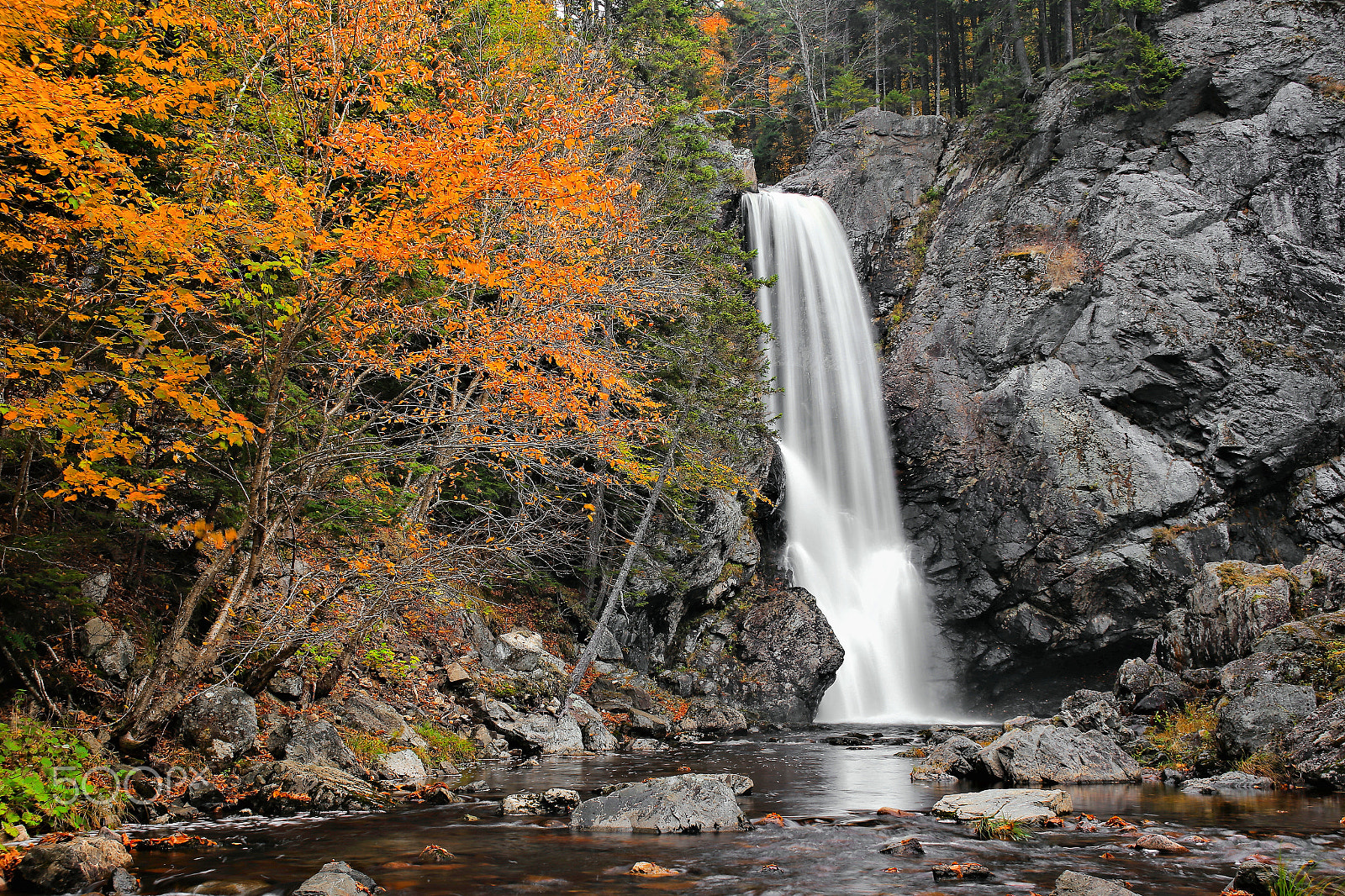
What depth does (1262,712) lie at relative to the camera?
958cm

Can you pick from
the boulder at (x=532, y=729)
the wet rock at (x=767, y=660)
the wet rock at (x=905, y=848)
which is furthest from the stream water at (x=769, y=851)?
the wet rock at (x=767, y=660)

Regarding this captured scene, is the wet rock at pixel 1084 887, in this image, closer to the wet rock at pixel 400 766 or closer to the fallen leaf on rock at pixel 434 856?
the fallen leaf on rock at pixel 434 856

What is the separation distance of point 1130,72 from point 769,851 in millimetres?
29060

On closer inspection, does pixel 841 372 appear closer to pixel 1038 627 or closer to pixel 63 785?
pixel 1038 627

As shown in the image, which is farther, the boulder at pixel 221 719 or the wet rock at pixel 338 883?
the boulder at pixel 221 719

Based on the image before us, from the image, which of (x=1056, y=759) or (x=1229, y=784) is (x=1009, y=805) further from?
(x=1229, y=784)

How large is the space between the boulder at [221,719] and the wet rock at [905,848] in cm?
654

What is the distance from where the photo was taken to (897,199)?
3133 cm

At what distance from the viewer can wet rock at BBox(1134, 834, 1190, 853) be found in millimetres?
5984

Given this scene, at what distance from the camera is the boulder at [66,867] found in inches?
180

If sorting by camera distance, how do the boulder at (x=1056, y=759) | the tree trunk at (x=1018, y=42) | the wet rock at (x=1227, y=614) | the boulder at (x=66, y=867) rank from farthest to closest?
the tree trunk at (x=1018, y=42), the wet rock at (x=1227, y=614), the boulder at (x=1056, y=759), the boulder at (x=66, y=867)

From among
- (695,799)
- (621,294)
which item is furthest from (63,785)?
(621,294)

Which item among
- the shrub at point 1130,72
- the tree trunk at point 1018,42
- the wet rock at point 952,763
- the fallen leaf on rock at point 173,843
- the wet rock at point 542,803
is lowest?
the wet rock at point 952,763

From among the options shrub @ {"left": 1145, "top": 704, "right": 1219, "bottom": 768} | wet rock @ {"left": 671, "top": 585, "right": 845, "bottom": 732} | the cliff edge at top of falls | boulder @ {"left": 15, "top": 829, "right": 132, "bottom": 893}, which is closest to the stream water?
boulder @ {"left": 15, "top": 829, "right": 132, "bottom": 893}
